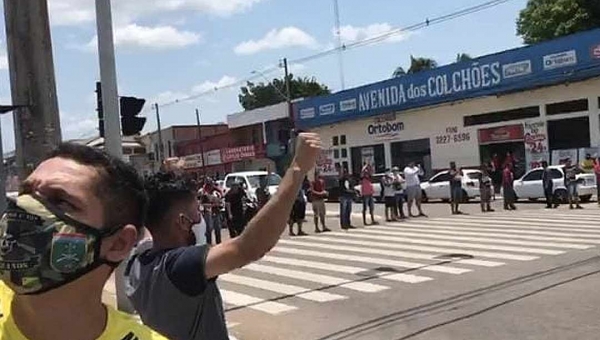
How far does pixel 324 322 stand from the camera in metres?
9.42

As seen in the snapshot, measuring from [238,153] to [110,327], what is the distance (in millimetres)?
54552

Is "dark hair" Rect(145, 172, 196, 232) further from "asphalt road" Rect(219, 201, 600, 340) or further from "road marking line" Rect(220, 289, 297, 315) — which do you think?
"road marking line" Rect(220, 289, 297, 315)

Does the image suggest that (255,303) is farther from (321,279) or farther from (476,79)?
(476,79)

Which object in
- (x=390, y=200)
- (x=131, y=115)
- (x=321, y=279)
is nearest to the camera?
(x=131, y=115)

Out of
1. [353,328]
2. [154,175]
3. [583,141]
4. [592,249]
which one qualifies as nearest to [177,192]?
[154,175]

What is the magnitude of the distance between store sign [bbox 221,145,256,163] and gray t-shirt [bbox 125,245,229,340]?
50.7m

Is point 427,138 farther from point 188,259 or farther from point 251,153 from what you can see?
point 188,259

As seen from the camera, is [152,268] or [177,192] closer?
[152,268]

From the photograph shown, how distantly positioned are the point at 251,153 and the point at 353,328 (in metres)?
45.5

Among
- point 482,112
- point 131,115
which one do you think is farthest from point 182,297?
point 482,112

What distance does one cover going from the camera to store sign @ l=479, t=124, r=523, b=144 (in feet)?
113

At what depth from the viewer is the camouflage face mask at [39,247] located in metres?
1.65

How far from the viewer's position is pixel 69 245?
1.71 metres


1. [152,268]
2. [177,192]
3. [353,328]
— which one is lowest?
[353,328]
